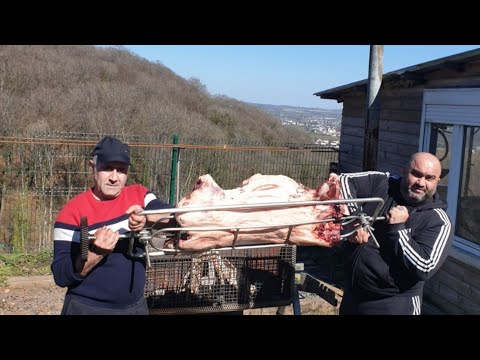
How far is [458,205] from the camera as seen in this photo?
6535mm

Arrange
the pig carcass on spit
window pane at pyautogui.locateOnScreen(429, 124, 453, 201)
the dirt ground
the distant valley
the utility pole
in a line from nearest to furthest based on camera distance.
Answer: the pig carcass on spit
the dirt ground
window pane at pyautogui.locateOnScreen(429, 124, 453, 201)
the utility pole
the distant valley

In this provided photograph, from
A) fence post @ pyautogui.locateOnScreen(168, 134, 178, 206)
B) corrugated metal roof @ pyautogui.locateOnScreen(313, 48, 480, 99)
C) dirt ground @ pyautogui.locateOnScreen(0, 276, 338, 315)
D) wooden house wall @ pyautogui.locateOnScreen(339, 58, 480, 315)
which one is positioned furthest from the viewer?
fence post @ pyautogui.locateOnScreen(168, 134, 178, 206)

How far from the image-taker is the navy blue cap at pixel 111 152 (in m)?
2.76

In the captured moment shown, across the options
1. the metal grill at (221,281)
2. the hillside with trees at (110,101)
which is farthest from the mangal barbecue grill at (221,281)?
the hillside with trees at (110,101)

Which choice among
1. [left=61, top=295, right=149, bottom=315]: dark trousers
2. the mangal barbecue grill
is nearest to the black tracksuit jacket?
the mangal barbecue grill

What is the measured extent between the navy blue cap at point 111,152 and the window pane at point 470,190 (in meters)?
4.99

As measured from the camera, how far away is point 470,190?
639cm

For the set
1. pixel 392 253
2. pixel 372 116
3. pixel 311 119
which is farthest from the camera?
pixel 311 119

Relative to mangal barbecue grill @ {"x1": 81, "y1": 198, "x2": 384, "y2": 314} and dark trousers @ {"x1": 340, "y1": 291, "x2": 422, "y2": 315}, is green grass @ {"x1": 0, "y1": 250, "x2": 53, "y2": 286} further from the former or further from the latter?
dark trousers @ {"x1": 340, "y1": 291, "x2": 422, "y2": 315}

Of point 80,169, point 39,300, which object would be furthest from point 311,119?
point 39,300

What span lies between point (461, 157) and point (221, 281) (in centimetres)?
393

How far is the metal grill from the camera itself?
164 inches

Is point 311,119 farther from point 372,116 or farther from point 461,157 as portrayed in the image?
point 461,157

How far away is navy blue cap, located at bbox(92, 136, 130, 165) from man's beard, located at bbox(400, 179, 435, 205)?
74.6 inches
